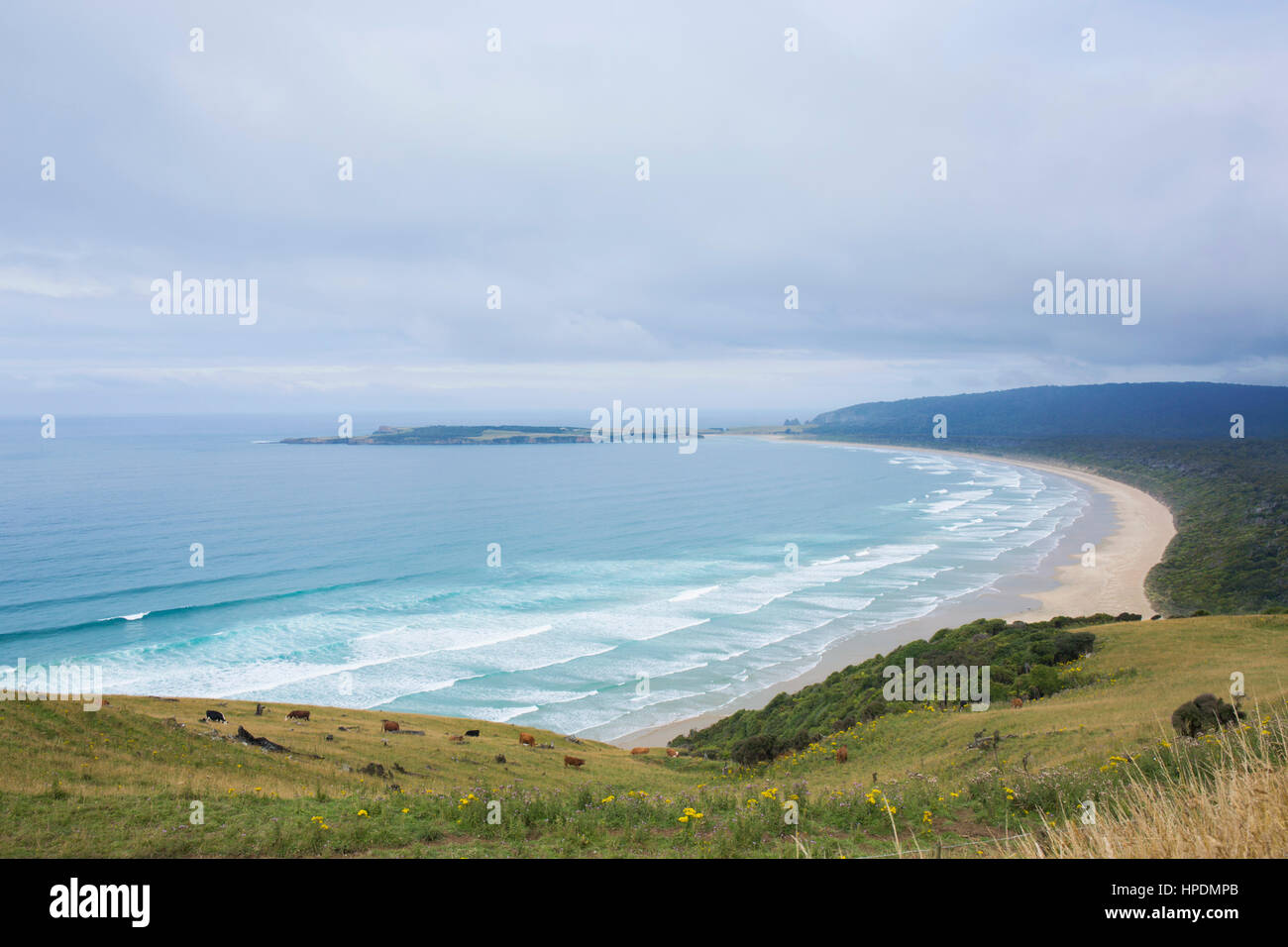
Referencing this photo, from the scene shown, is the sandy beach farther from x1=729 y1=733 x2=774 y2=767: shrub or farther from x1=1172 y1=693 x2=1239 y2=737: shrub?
x1=1172 y1=693 x2=1239 y2=737: shrub

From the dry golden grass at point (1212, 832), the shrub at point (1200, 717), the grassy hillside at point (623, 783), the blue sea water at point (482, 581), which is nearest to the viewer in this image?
the dry golden grass at point (1212, 832)

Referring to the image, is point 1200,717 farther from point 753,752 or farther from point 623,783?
point 623,783

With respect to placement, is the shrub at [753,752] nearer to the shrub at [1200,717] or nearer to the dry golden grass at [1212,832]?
the shrub at [1200,717]

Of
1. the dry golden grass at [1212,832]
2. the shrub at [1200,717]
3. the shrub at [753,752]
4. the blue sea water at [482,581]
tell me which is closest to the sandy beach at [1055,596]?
the blue sea water at [482,581]

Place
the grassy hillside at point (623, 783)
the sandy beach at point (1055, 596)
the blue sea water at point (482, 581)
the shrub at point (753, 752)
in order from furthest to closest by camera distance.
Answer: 1. the blue sea water at point (482, 581)
2. the sandy beach at point (1055, 596)
3. the shrub at point (753, 752)
4. the grassy hillside at point (623, 783)

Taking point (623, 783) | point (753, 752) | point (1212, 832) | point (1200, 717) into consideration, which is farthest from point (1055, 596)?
point (1212, 832)
